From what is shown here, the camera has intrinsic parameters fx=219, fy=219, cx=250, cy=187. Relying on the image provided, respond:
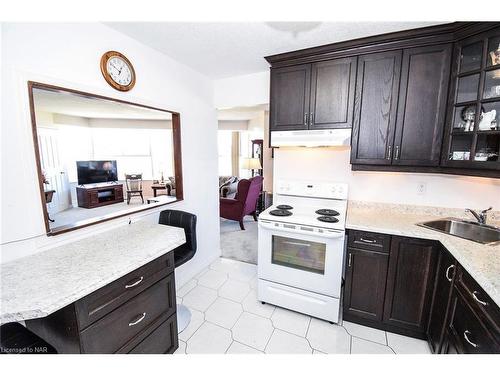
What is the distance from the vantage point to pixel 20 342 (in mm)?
1019

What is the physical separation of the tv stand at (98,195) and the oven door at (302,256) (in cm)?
136

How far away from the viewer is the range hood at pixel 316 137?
6.46ft

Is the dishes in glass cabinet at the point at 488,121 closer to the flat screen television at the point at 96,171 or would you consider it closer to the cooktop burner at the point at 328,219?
the cooktop burner at the point at 328,219

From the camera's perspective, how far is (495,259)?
1.20m

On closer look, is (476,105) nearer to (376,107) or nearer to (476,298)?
(376,107)

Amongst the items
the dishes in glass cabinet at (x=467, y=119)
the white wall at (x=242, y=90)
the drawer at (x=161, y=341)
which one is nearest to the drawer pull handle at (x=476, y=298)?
the dishes in glass cabinet at (x=467, y=119)

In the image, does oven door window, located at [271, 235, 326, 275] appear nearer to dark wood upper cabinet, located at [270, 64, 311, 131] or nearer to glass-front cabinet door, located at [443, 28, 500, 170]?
dark wood upper cabinet, located at [270, 64, 311, 131]

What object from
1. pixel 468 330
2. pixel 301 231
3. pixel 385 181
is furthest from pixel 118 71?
pixel 468 330

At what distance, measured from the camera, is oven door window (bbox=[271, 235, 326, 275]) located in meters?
1.89

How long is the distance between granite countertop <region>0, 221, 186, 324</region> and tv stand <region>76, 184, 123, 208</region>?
0.34 meters

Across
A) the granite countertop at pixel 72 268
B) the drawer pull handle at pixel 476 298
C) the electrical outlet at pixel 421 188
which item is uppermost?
the electrical outlet at pixel 421 188

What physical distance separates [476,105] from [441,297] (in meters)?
1.36

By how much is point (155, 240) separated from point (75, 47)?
138cm
